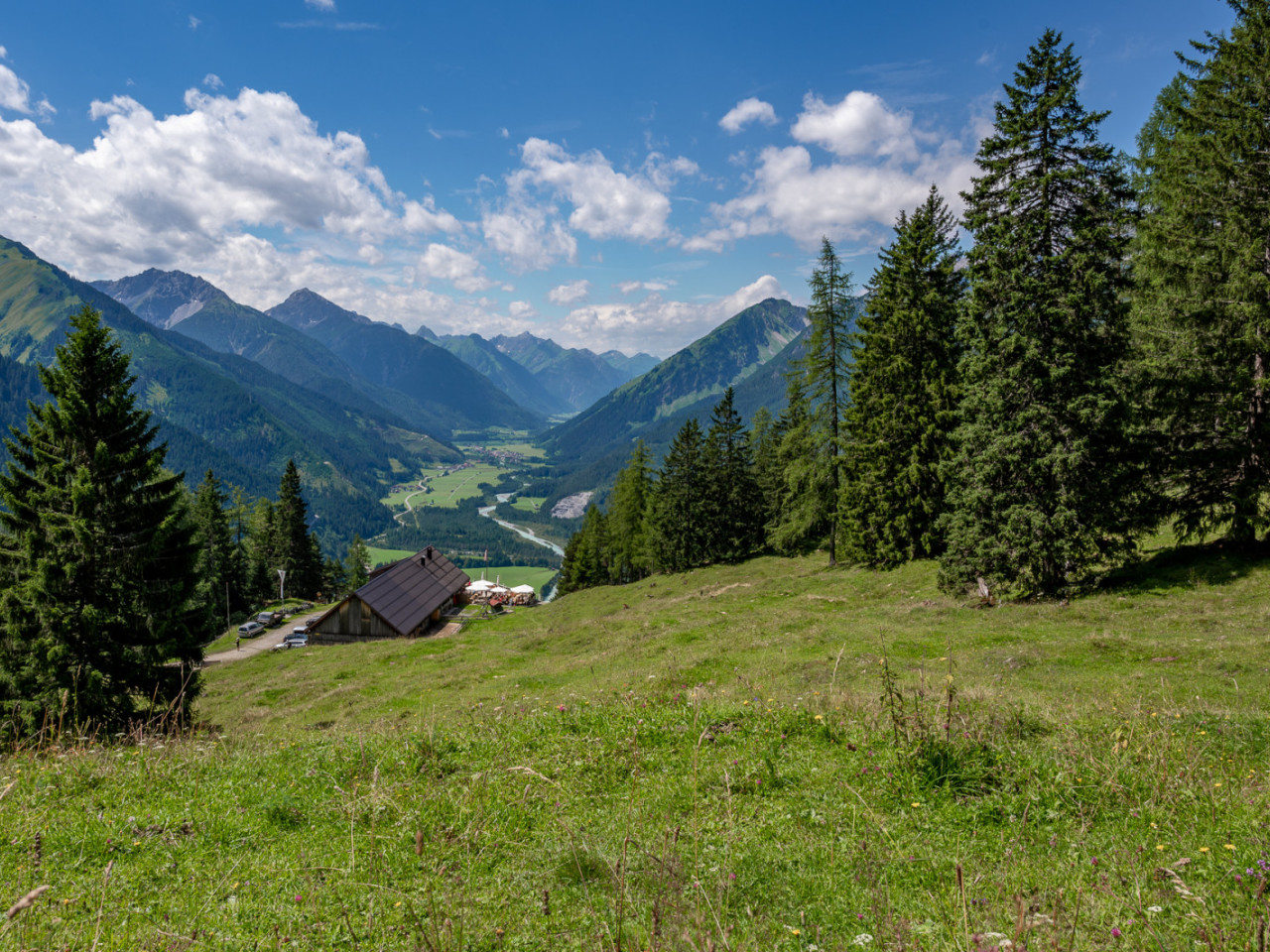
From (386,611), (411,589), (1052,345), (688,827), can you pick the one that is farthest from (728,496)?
(688,827)

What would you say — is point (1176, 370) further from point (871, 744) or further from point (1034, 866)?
point (1034, 866)

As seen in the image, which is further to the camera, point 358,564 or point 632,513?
point 358,564

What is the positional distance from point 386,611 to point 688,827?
52.0 metres

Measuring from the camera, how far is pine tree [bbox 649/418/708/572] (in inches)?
2251

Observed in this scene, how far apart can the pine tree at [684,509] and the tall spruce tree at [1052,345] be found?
35590 millimetres

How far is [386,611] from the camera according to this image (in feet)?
170

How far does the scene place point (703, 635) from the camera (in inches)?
919

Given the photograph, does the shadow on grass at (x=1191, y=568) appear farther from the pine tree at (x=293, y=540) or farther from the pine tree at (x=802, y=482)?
the pine tree at (x=293, y=540)

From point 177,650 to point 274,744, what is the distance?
18025 millimetres

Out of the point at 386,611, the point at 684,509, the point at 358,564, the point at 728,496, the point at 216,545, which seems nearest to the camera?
the point at 386,611

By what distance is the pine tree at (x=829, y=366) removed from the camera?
125ft

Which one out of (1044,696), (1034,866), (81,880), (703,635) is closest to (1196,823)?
(1034,866)

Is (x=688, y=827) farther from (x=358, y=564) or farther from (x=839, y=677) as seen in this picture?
(x=358, y=564)

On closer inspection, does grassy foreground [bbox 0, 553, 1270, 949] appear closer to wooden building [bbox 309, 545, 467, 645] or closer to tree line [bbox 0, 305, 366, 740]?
tree line [bbox 0, 305, 366, 740]
